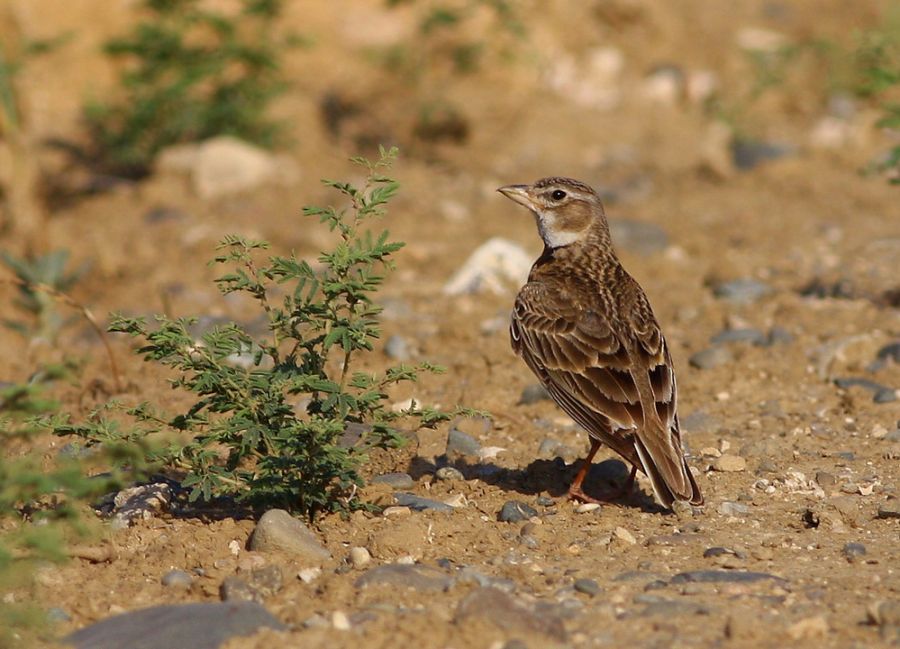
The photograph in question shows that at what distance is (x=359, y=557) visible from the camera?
5023 mm

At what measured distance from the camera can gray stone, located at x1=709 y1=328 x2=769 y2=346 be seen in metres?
7.79

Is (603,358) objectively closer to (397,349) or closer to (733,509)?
(733,509)

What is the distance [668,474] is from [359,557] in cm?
129

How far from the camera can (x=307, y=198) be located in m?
10.6

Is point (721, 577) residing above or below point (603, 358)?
below

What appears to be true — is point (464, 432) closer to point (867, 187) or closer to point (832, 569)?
point (832, 569)

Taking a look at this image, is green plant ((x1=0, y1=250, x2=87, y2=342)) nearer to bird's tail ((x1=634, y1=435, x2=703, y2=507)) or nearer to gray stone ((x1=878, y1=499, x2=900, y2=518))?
bird's tail ((x1=634, y1=435, x2=703, y2=507))

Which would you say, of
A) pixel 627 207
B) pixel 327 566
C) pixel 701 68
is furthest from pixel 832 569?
pixel 701 68

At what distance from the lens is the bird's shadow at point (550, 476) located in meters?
5.89

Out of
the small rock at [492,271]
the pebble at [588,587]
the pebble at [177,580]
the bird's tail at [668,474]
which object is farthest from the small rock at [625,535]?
the small rock at [492,271]

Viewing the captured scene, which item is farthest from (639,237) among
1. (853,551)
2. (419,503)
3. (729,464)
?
(853,551)

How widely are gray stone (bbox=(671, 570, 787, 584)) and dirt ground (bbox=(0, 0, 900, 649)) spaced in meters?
0.04

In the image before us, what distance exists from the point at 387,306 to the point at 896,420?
3225mm

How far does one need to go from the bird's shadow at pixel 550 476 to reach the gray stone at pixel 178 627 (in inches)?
68.8
